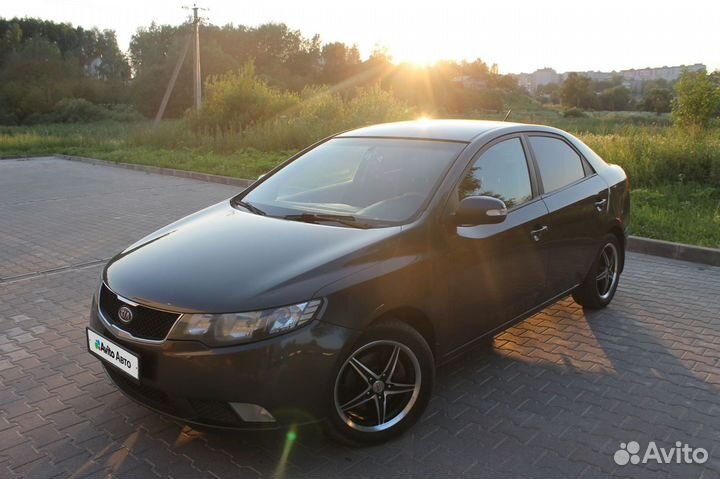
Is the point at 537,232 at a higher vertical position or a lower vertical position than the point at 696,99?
lower

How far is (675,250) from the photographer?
7.36 m

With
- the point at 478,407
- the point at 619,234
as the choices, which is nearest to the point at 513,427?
the point at 478,407

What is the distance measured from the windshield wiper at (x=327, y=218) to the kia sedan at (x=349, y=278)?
0.02 m

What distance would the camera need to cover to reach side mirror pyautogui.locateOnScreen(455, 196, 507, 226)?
3.41m

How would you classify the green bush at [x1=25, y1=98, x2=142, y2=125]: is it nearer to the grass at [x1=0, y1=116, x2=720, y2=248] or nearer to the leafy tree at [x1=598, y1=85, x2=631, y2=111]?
the leafy tree at [x1=598, y1=85, x2=631, y2=111]

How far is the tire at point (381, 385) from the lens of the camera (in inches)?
117

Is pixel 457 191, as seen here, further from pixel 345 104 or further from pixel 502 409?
pixel 345 104

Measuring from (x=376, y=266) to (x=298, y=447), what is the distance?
1042 mm

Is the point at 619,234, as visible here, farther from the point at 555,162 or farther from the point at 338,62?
the point at 338,62

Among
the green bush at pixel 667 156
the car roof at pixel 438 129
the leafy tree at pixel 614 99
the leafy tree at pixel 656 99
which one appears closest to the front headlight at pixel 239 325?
the car roof at pixel 438 129

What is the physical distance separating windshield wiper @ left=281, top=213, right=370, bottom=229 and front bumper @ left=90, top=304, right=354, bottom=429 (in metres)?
0.84

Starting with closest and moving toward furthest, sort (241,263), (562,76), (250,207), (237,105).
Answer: (241,263) → (250,207) → (237,105) → (562,76)

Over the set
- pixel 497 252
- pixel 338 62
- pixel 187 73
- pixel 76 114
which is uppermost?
pixel 338 62

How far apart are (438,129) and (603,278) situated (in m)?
2.21
